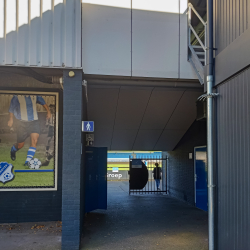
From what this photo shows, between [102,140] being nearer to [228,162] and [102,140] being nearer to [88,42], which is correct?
[88,42]

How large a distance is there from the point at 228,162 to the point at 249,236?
1128 millimetres

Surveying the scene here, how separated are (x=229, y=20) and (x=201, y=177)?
5.93 metres

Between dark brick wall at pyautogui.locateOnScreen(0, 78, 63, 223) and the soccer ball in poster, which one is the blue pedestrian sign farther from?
the soccer ball in poster

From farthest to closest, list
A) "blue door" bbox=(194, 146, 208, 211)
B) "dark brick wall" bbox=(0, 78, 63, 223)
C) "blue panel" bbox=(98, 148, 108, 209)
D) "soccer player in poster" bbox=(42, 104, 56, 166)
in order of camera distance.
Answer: "blue door" bbox=(194, 146, 208, 211)
"blue panel" bbox=(98, 148, 108, 209)
"soccer player in poster" bbox=(42, 104, 56, 166)
"dark brick wall" bbox=(0, 78, 63, 223)

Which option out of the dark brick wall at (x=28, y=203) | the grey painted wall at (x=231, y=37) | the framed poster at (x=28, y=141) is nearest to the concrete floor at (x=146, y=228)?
the dark brick wall at (x=28, y=203)

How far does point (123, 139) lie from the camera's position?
1019 cm

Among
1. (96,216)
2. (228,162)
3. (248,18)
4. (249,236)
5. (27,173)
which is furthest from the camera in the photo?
(96,216)

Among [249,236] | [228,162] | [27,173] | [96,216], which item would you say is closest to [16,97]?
[27,173]

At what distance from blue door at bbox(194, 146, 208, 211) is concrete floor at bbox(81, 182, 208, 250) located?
1.16 ft

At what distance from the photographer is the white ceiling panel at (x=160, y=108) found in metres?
7.81

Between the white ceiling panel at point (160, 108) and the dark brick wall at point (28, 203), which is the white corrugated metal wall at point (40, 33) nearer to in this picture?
the dark brick wall at point (28, 203)

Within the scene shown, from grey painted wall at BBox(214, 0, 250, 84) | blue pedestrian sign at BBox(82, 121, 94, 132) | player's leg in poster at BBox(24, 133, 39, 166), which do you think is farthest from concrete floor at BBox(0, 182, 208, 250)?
grey painted wall at BBox(214, 0, 250, 84)

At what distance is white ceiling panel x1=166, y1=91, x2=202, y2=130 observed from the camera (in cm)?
797

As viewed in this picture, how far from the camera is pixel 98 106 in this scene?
815 cm
